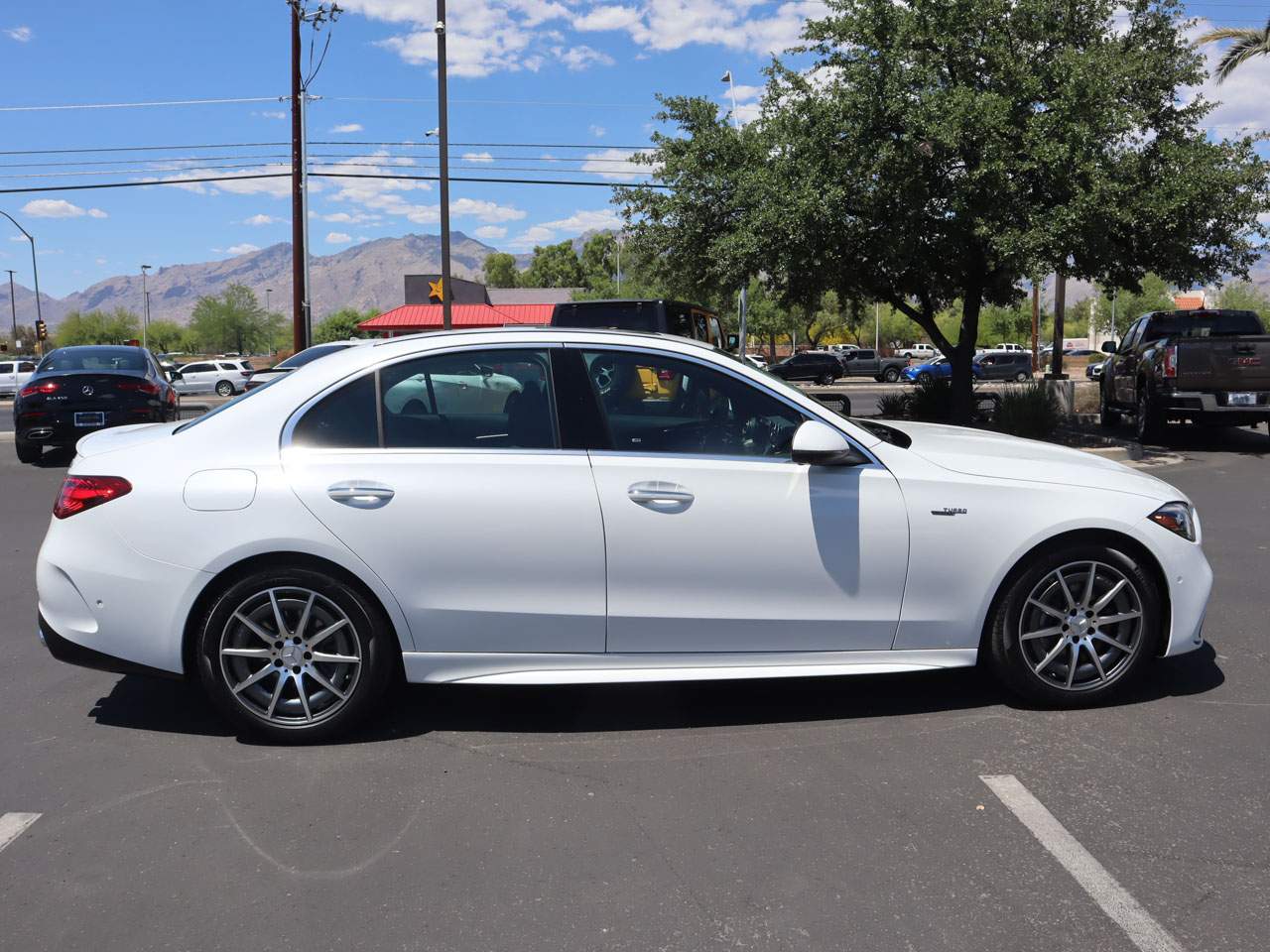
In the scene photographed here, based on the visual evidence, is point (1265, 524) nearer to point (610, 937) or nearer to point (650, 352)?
point (650, 352)

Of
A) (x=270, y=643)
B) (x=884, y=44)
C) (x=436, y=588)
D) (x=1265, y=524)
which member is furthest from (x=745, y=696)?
(x=884, y=44)

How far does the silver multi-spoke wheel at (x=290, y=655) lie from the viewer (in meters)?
4.40

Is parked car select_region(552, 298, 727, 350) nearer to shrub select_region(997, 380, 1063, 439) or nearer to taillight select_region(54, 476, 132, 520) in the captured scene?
shrub select_region(997, 380, 1063, 439)

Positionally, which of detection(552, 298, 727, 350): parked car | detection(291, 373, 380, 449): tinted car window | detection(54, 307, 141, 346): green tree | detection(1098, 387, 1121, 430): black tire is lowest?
detection(1098, 387, 1121, 430): black tire

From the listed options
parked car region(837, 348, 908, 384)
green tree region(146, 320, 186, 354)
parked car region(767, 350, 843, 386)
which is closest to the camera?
parked car region(767, 350, 843, 386)

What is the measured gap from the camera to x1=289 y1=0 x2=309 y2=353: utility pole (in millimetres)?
27609

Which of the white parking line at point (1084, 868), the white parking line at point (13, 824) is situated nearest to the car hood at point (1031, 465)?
the white parking line at point (1084, 868)

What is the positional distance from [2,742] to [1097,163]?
14427 millimetres

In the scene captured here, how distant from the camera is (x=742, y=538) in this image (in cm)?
443

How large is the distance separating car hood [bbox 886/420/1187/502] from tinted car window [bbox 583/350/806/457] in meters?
0.64

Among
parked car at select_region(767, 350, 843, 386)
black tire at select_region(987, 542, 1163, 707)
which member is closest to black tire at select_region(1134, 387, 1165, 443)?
black tire at select_region(987, 542, 1163, 707)

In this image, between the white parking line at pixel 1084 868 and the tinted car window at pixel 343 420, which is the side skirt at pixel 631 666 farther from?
the tinted car window at pixel 343 420

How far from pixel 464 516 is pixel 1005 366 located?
2026 inches

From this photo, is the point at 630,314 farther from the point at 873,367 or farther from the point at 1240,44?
the point at 873,367
